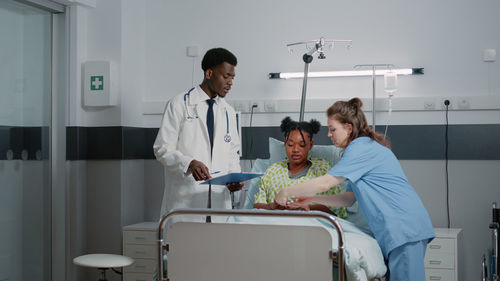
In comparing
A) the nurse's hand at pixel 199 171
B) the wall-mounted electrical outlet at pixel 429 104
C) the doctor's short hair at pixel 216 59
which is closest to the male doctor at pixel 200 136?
the doctor's short hair at pixel 216 59

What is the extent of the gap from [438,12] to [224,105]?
1.94 metres

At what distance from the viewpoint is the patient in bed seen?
3.49 metres

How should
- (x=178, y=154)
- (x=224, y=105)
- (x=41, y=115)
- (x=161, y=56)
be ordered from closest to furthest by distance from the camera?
(x=178, y=154) < (x=224, y=105) < (x=41, y=115) < (x=161, y=56)

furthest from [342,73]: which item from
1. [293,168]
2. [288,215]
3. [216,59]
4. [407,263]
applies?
[288,215]

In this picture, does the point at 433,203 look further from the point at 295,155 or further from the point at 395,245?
the point at 395,245

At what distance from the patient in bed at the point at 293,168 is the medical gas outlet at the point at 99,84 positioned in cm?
164

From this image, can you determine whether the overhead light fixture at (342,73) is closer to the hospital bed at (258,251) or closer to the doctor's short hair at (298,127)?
the doctor's short hair at (298,127)

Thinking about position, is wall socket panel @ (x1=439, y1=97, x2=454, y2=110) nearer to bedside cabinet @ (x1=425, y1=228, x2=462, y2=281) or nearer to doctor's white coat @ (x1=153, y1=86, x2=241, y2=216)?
bedside cabinet @ (x1=425, y1=228, x2=462, y2=281)

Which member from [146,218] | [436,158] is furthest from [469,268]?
[146,218]

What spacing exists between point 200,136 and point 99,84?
1.54m

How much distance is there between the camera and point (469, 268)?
4164mm

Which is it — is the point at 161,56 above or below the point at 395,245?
above

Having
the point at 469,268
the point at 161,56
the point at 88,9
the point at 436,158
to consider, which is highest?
the point at 88,9

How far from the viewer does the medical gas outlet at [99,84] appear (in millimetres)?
4492
